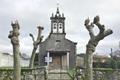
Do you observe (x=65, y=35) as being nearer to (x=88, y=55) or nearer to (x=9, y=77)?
(x=9, y=77)

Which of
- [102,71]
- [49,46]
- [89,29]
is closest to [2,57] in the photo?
[49,46]

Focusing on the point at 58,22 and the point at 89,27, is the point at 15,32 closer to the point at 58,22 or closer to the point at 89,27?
the point at 89,27

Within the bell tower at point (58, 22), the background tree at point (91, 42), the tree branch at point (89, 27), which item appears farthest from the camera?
the bell tower at point (58, 22)

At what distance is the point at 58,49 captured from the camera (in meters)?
78.6

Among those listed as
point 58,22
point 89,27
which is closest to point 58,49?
point 58,22

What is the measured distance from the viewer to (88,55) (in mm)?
18531

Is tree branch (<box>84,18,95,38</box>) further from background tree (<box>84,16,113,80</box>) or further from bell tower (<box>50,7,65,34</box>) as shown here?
bell tower (<box>50,7,65,34</box>)

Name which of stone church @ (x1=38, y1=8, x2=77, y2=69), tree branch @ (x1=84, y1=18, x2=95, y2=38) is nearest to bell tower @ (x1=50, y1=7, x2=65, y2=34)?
stone church @ (x1=38, y1=8, x2=77, y2=69)

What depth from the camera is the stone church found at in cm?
7650

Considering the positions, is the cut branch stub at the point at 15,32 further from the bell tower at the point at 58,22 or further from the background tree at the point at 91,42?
the bell tower at the point at 58,22

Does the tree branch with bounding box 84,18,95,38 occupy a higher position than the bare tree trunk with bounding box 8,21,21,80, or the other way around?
the tree branch with bounding box 84,18,95,38

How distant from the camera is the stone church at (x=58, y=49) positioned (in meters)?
76.5

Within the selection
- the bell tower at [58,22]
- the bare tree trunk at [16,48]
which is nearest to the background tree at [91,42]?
the bare tree trunk at [16,48]

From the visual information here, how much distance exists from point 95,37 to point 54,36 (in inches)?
2363
